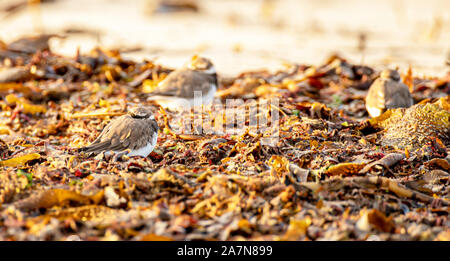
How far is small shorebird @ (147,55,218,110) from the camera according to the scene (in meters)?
5.24

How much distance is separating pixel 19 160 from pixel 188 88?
2282 millimetres

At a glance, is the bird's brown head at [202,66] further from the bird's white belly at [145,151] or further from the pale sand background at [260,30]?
the bird's white belly at [145,151]

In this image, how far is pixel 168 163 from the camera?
362cm

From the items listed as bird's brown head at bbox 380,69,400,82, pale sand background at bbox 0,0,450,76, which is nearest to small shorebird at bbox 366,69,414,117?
bird's brown head at bbox 380,69,400,82

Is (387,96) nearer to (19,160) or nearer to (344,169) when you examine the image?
(344,169)

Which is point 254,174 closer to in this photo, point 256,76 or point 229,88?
point 229,88

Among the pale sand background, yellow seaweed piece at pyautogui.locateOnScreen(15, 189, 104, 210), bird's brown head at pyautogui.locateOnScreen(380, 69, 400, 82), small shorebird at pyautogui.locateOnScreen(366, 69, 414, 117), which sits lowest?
yellow seaweed piece at pyautogui.locateOnScreen(15, 189, 104, 210)

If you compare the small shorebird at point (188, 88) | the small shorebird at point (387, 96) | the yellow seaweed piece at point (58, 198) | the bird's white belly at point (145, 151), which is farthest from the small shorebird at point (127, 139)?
the small shorebird at point (387, 96)

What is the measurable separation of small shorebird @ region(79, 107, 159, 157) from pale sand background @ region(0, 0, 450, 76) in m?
3.19

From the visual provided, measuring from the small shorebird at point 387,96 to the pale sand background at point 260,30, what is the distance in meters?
1.67

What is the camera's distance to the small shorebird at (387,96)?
4949 mm

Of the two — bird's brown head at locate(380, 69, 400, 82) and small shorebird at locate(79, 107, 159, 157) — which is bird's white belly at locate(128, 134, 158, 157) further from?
bird's brown head at locate(380, 69, 400, 82)

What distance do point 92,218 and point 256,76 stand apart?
4191 millimetres
